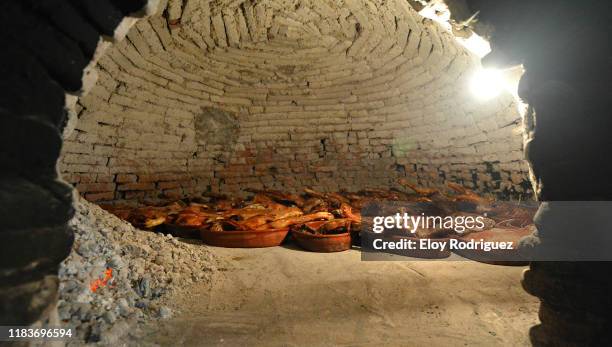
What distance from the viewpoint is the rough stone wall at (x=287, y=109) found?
4004 millimetres

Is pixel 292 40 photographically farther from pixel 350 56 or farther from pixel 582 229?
pixel 582 229

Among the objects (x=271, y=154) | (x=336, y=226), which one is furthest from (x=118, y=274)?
(x=271, y=154)

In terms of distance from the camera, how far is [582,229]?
1.29m

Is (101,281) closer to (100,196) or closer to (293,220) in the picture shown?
(293,220)

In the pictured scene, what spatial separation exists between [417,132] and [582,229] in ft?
13.9

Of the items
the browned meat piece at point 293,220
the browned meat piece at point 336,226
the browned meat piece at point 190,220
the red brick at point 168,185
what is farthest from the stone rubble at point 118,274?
the red brick at point 168,185

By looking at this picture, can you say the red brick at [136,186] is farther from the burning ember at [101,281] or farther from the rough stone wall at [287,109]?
the burning ember at [101,281]

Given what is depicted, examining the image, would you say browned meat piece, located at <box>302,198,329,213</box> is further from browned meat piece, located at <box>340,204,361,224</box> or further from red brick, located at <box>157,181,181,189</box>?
red brick, located at <box>157,181,181,189</box>

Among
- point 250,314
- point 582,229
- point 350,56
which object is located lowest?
point 250,314

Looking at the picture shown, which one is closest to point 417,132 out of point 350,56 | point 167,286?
point 350,56

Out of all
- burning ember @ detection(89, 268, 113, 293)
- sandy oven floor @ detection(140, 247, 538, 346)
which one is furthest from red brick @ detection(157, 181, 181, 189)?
burning ember @ detection(89, 268, 113, 293)

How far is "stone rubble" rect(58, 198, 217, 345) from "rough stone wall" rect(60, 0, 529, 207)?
1.78 meters

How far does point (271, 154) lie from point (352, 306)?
3.83 meters

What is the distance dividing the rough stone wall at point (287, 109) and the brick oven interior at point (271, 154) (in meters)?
0.03
